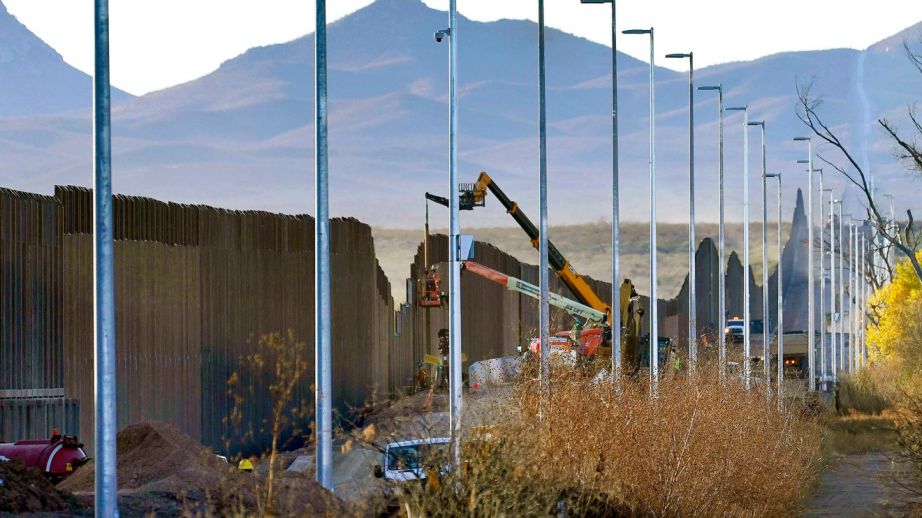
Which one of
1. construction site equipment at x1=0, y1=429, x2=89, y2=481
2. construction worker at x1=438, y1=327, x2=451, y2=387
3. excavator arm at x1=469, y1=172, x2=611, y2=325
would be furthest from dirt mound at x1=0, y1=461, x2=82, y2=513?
construction worker at x1=438, y1=327, x2=451, y2=387

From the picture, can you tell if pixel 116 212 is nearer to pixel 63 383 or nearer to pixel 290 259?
pixel 63 383

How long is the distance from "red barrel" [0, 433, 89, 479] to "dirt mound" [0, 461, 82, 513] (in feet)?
27.0

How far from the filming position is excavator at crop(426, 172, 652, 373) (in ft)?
186

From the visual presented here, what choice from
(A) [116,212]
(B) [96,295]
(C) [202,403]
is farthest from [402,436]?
(C) [202,403]

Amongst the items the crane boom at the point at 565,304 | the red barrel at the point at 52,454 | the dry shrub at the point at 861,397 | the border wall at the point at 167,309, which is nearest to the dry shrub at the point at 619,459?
the border wall at the point at 167,309

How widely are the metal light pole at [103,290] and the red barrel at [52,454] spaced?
11.7 m

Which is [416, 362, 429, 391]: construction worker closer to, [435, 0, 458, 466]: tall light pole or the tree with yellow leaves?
the tree with yellow leaves

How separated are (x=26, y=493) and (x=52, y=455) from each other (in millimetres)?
9696

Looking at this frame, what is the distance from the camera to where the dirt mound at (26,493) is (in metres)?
19.1

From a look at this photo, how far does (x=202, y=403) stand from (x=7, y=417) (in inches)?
305

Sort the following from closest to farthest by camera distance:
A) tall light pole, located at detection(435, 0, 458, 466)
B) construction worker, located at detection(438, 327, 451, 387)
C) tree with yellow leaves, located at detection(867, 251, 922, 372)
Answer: tall light pole, located at detection(435, 0, 458, 466) < construction worker, located at detection(438, 327, 451, 387) < tree with yellow leaves, located at detection(867, 251, 922, 372)

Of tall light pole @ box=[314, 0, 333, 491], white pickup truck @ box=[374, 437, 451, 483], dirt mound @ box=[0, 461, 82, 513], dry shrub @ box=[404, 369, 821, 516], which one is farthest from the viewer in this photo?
tall light pole @ box=[314, 0, 333, 491]

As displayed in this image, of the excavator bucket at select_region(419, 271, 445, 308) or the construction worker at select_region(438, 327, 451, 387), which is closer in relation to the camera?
the excavator bucket at select_region(419, 271, 445, 308)

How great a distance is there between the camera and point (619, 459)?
2438cm
